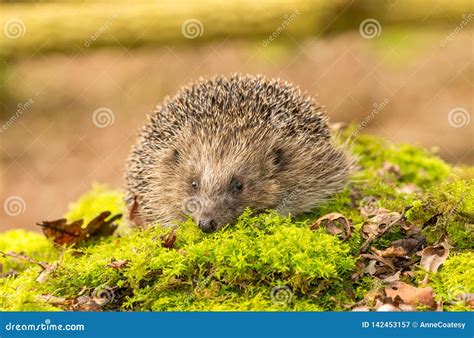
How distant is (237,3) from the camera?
11914 mm

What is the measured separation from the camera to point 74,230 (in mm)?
6871

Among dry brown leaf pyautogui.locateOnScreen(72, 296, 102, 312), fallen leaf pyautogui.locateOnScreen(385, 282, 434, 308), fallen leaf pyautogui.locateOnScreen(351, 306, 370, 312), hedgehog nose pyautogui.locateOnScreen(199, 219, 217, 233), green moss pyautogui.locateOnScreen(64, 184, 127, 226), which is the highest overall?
green moss pyautogui.locateOnScreen(64, 184, 127, 226)

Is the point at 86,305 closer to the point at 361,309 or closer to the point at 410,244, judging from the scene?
the point at 361,309

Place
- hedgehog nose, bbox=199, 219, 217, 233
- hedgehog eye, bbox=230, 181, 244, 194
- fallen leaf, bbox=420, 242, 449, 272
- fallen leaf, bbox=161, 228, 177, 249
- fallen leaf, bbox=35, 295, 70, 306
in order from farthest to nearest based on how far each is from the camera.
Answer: hedgehog eye, bbox=230, 181, 244, 194 → hedgehog nose, bbox=199, 219, 217, 233 → fallen leaf, bbox=161, 228, 177, 249 → fallen leaf, bbox=420, 242, 449, 272 → fallen leaf, bbox=35, 295, 70, 306

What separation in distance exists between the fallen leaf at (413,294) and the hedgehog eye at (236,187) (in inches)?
81.9

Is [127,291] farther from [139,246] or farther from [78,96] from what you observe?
[78,96]

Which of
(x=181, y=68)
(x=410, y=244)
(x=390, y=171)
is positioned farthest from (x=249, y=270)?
(x=181, y=68)

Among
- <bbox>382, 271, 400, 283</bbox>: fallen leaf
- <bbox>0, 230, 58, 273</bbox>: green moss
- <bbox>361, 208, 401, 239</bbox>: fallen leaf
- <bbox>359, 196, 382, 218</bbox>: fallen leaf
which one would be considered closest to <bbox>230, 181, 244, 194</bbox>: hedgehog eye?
<bbox>359, 196, 382, 218</bbox>: fallen leaf

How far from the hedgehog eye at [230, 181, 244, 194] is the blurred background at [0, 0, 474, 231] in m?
5.85

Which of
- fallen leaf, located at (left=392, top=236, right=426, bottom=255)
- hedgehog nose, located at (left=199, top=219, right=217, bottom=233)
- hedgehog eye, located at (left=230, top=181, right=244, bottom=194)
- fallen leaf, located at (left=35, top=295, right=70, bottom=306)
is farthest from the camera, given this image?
hedgehog eye, located at (left=230, top=181, right=244, bottom=194)

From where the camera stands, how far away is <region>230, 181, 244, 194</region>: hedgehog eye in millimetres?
6301

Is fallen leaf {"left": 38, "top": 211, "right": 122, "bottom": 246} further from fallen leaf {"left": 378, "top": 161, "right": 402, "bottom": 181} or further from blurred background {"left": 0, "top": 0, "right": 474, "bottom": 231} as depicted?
blurred background {"left": 0, "top": 0, "right": 474, "bottom": 231}

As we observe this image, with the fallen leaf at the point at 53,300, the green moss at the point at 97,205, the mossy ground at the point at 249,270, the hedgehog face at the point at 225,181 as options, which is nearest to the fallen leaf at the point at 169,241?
the mossy ground at the point at 249,270

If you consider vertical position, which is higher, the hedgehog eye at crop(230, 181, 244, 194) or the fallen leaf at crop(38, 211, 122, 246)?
the hedgehog eye at crop(230, 181, 244, 194)
